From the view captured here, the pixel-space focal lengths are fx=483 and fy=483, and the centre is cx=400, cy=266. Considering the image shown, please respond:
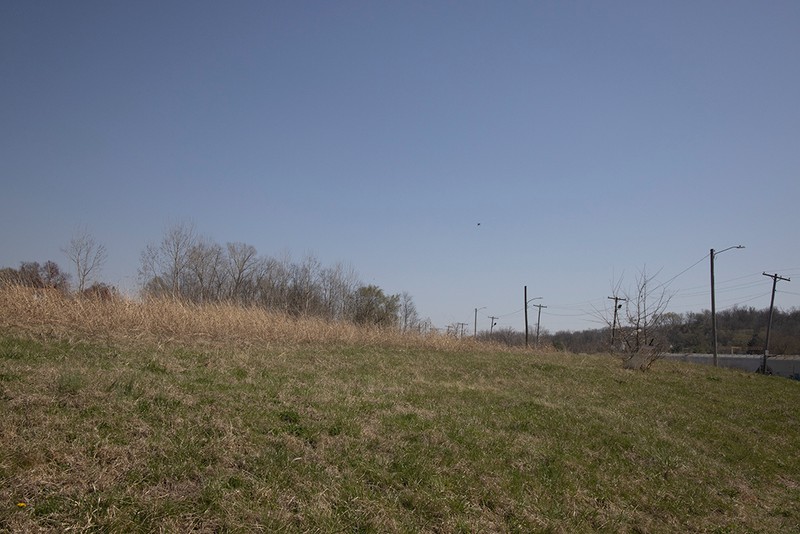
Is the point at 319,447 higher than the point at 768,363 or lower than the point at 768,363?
higher

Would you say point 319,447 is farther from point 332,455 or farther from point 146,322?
point 146,322

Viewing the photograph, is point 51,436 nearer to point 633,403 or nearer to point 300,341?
point 300,341

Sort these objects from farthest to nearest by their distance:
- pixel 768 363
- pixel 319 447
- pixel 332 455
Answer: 1. pixel 768 363
2. pixel 319 447
3. pixel 332 455

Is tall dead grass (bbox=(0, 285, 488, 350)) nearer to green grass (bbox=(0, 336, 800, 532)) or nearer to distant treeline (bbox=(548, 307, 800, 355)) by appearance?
green grass (bbox=(0, 336, 800, 532))

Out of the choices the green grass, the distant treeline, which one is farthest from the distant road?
the green grass

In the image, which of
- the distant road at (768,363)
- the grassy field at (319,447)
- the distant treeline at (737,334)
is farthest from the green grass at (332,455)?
the distant treeline at (737,334)

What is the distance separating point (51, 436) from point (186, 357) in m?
4.43

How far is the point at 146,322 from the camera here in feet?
36.9

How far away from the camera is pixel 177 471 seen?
159 inches

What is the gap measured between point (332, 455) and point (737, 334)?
10115 centimetres

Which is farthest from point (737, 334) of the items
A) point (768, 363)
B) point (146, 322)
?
point (146, 322)

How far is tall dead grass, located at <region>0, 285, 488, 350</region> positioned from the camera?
9.45 meters

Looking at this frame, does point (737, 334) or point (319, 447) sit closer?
point (319, 447)

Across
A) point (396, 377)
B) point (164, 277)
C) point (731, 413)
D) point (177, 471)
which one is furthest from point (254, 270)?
point (177, 471)
